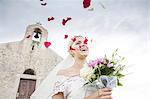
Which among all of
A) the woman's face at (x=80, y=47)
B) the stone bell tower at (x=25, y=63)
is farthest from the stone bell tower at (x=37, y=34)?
the woman's face at (x=80, y=47)

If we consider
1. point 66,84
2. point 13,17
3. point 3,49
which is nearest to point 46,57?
point 3,49

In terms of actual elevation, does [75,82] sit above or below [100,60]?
below

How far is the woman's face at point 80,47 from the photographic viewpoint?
1.52 m

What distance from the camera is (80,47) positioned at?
61.2 inches

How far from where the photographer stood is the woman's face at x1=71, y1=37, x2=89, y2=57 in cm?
152

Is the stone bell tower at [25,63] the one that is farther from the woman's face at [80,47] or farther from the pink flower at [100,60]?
the pink flower at [100,60]

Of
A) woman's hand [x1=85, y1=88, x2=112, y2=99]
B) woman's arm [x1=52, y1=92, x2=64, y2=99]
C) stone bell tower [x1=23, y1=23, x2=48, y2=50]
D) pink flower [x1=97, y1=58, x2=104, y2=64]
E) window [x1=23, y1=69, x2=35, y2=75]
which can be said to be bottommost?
woman's arm [x1=52, y1=92, x2=64, y2=99]

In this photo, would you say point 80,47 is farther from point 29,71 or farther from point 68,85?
point 29,71

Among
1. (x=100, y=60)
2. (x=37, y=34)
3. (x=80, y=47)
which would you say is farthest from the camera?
(x=37, y=34)

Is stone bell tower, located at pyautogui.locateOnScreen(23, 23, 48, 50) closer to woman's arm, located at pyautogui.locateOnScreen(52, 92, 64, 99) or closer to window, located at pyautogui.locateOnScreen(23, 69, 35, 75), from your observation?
window, located at pyautogui.locateOnScreen(23, 69, 35, 75)

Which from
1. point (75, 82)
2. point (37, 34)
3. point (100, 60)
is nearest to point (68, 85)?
point (75, 82)

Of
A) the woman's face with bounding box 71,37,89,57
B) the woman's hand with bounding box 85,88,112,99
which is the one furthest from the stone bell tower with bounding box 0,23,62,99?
the woman's hand with bounding box 85,88,112,99

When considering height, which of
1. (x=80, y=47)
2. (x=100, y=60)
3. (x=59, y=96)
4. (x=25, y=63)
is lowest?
(x=59, y=96)

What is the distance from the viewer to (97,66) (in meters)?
1.27
